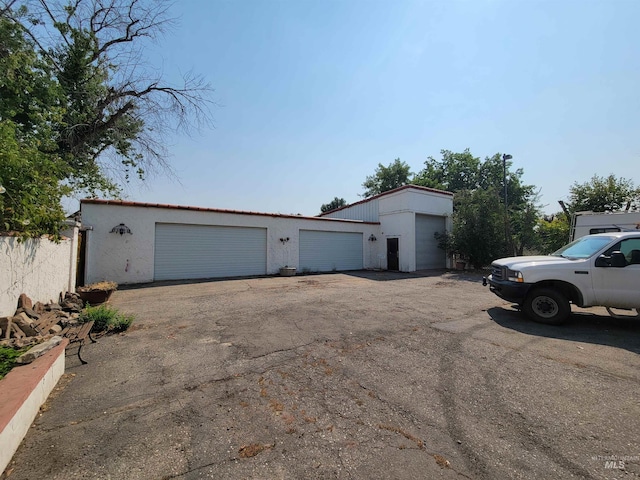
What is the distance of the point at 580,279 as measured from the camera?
5.33 metres

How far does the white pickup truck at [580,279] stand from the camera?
16.6ft

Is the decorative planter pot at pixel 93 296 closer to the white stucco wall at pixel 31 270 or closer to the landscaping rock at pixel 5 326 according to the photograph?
the white stucco wall at pixel 31 270

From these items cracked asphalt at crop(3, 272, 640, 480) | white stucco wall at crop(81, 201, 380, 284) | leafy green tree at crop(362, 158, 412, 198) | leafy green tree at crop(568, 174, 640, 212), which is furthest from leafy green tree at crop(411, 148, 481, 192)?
cracked asphalt at crop(3, 272, 640, 480)

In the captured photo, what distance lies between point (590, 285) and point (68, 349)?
959 cm

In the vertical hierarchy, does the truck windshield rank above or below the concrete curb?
above

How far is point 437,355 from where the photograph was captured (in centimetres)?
393

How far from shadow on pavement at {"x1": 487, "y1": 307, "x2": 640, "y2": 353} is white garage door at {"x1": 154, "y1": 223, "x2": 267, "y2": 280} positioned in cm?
1087

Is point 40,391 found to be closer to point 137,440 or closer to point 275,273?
point 137,440

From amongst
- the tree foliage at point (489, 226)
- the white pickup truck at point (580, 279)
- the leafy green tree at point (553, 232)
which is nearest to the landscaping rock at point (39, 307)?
the white pickup truck at point (580, 279)

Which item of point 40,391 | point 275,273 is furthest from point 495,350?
point 275,273

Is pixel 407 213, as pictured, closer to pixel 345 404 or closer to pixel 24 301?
pixel 345 404

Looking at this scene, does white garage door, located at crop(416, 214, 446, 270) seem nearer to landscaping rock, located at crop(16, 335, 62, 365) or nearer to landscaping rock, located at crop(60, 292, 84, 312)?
landscaping rock, located at crop(60, 292, 84, 312)

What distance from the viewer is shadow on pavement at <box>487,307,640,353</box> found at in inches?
181

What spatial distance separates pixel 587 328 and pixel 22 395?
8562 mm
